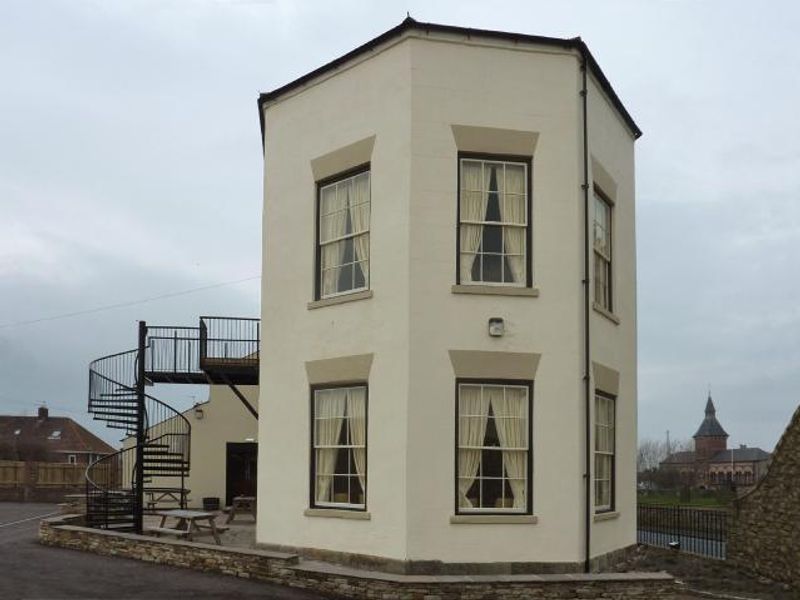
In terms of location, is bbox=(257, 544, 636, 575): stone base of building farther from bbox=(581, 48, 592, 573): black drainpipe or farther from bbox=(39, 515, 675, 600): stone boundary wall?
bbox=(581, 48, 592, 573): black drainpipe

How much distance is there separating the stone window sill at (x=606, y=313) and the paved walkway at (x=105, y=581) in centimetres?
599

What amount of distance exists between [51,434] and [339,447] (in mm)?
63758

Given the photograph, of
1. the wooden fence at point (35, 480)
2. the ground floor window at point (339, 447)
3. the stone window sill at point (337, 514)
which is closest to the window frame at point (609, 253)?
the ground floor window at point (339, 447)

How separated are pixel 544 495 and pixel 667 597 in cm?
214

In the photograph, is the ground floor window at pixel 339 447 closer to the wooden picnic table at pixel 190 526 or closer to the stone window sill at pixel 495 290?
the stone window sill at pixel 495 290

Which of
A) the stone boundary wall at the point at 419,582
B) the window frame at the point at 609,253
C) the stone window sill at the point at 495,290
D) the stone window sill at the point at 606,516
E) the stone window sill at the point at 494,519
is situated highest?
the window frame at the point at 609,253

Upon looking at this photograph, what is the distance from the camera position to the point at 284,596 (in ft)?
39.1

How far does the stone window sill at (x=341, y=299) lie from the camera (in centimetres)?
1378

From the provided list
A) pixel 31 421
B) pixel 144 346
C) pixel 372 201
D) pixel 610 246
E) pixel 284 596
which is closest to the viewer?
pixel 284 596

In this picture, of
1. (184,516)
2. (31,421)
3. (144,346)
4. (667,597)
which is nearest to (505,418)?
(667,597)

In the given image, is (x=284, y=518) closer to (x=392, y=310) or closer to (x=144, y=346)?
(x=392, y=310)

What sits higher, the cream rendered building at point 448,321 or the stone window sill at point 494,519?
the cream rendered building at point 448,321

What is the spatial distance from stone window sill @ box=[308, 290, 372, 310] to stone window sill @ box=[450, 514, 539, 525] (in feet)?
11.3

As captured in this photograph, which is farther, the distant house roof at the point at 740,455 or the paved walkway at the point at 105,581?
the distant house roof at the point at 740,455
